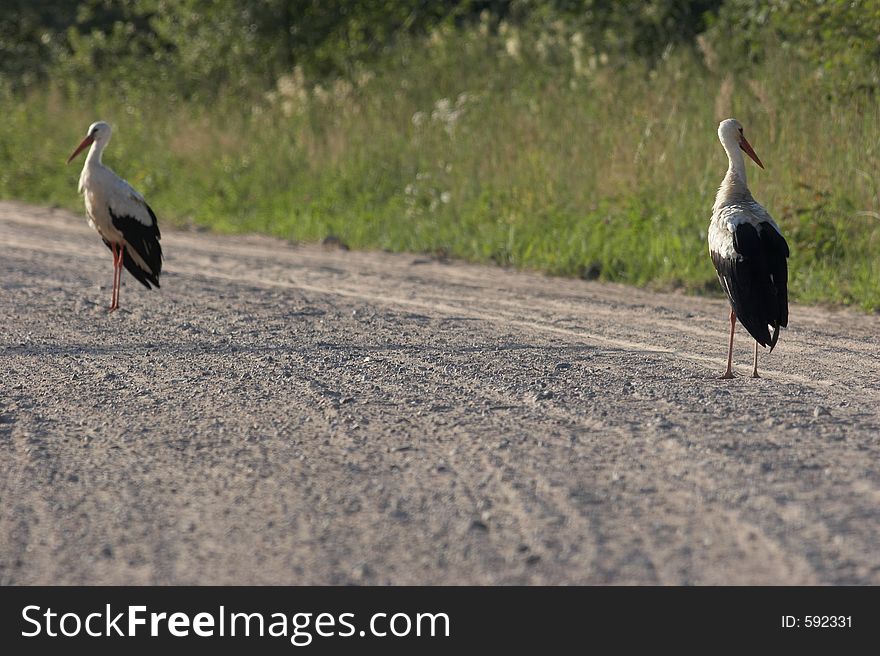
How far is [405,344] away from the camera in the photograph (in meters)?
7.34

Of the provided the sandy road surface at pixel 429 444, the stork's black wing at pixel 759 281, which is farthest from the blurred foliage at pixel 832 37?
the stork's black wing at pixel 759 281

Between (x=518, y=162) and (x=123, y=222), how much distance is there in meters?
4.74

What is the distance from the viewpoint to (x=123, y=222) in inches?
369

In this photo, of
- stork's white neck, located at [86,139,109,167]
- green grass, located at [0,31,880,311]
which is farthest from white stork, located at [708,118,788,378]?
stork's white neck, located at [86,139,109,167]

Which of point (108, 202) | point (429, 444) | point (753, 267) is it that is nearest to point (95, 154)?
point (108, 202)

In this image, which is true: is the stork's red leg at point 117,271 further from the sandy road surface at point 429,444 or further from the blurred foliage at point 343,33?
the blurred foliage at point 343,33

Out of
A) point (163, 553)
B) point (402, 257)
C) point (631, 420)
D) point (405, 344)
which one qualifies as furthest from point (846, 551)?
point (402, 257)

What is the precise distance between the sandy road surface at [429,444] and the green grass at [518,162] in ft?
5.78

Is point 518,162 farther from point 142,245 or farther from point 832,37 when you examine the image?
point 142,245

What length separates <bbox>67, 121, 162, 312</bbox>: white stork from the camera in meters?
9.17

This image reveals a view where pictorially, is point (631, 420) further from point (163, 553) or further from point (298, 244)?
point (298, 244)

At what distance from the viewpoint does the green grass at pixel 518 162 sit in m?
10.4

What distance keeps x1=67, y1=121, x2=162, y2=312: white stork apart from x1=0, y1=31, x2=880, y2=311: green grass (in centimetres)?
300

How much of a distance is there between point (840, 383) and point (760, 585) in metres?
2.75
